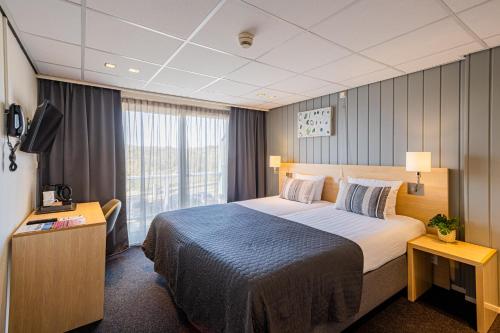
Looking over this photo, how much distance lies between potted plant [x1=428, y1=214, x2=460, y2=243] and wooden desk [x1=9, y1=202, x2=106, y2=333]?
125 inches

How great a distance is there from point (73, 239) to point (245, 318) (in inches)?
63.8

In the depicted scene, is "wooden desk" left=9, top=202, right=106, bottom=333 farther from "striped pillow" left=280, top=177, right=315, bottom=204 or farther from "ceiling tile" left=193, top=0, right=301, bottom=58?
"striped pillow" left=280, top=177, right=315, bottom=204

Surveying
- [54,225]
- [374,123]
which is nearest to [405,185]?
[374,123]

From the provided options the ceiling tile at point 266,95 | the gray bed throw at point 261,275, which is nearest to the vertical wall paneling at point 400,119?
Result: the ceiling tile at point 266,95

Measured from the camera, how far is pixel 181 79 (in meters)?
3.00

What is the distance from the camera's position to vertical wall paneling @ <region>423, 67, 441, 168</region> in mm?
2617

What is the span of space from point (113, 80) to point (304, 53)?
2355mm

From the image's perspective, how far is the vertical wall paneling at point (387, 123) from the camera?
3.02 metres

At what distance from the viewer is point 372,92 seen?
3.20 metres

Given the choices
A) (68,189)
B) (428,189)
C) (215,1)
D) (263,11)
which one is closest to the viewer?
(215,1)

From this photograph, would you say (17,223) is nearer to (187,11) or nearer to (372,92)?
(187,11)

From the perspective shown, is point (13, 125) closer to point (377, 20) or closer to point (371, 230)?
point (377, 20)

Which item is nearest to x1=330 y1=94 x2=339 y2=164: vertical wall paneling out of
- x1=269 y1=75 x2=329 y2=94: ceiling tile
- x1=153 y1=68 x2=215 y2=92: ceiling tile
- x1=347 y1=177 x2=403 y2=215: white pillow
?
x1=269 y1=75 x2=329 y2=94: ceiling tile

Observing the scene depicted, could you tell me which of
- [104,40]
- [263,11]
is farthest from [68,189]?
[263,11]
